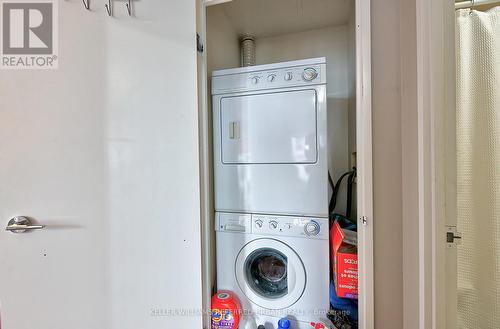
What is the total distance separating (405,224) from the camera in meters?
0.98

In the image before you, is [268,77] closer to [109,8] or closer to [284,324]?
[109,8]

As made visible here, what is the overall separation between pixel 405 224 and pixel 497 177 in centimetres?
43

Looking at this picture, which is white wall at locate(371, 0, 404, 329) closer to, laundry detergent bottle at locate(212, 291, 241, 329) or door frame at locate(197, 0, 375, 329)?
door frame at locate(197, 0, 375, 329)

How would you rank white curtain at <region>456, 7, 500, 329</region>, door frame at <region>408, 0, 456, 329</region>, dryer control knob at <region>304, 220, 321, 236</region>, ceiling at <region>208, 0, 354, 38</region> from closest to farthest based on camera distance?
door frame at <region>408, 0, 456, 329</region>, white curtain at <region>456, 7, 500, 329</region>, dryer control knob at <region>304, 220, 321, 236</region>, ceiling at <region>208, 0, 354, 38</region>

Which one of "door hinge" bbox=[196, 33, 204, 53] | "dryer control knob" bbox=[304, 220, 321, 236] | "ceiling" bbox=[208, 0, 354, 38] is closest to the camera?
"door hinge" bbox=[196, 33, 204, 53]

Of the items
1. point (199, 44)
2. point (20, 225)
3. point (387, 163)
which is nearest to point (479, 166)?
point (387, 163)

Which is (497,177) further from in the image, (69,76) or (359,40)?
(69,76)

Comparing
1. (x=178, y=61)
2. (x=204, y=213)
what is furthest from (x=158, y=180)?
(x=178, y=61)

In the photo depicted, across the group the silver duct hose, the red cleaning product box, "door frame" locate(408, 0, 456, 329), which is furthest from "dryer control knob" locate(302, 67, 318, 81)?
the red cleaning product box

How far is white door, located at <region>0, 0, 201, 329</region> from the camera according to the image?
3.30ft

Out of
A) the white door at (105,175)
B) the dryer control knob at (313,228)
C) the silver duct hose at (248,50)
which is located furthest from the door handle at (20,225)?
the silver duct hose at (248,50)

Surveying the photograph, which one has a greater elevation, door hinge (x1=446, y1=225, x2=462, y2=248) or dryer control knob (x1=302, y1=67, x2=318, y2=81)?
dryer control knob (x1=302, y1=67, x2=318, y2=81)

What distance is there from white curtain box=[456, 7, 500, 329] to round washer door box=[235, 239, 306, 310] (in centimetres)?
76

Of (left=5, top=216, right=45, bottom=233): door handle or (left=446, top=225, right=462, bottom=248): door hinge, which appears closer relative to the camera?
(left=446, top=225, right=462, bottom=248): door hinge
